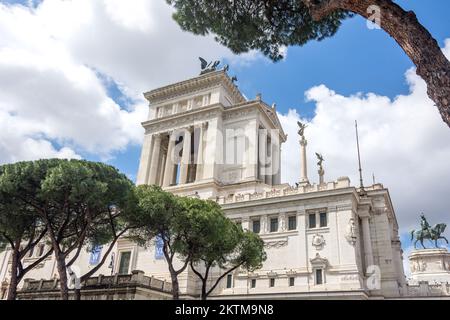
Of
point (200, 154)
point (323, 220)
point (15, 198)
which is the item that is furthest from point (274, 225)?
point (15, 198)

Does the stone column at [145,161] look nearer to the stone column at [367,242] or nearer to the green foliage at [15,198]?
the green foliage at [15,198]

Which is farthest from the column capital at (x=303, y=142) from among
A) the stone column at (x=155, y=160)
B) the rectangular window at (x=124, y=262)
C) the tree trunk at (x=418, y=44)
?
the tree trunk at (x=418, y=44)

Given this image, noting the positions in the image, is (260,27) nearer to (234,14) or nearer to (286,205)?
(234,14)

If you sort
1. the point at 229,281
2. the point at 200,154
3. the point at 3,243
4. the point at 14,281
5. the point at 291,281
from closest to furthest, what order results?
1. the point at 14,281
2. the point at 3,243
3. the point at 291,281
4. the point at 229,281
5. the point at 200,154

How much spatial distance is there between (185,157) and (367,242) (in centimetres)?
Result: 2802

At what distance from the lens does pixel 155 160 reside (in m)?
56.2

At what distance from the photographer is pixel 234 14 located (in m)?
15.8

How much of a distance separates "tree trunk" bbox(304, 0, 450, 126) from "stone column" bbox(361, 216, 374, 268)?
29825 mm

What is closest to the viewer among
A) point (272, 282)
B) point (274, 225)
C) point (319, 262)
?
point (319, 262)

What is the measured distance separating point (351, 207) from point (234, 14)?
24.1 metres

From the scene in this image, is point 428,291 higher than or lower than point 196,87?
lower

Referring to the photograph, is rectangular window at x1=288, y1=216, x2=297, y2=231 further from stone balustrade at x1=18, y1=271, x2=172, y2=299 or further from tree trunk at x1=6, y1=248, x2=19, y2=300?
tree trunk at x1=6, y1=248, x2=19, y2=300

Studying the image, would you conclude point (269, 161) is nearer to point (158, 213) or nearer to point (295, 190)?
point (295, 190)
